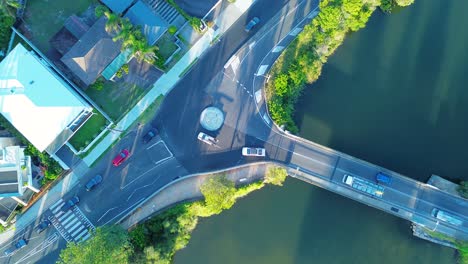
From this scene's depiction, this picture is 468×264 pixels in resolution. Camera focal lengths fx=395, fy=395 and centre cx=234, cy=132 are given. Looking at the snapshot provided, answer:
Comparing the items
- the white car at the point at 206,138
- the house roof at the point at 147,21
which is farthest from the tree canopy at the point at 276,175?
the house roof at the point at 147,21

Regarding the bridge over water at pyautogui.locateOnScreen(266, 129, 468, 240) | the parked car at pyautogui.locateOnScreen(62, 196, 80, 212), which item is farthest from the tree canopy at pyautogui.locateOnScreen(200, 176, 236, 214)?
the parked car at pyautogui.locateOnScreen(62, 196, 80, 212)

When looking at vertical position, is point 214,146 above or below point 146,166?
above

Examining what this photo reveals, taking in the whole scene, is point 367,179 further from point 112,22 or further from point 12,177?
point 12,177

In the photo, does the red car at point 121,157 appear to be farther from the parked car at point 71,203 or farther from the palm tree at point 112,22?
the palm tree at point 112,22

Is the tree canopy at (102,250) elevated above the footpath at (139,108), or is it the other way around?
the footpath at (139,108)

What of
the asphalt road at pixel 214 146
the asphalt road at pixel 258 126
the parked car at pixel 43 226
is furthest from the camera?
the asphalt road at pixel 214 146

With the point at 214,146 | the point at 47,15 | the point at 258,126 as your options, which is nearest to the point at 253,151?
the point at 258,126
